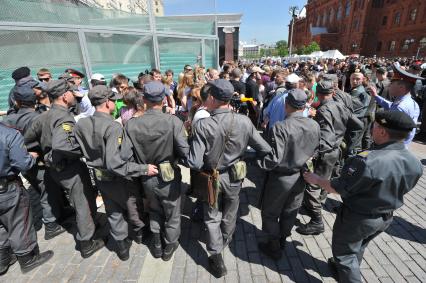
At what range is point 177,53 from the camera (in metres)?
8.74

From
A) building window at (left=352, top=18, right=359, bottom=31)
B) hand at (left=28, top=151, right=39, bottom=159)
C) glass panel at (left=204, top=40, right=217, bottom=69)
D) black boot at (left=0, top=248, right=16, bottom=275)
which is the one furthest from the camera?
building window at (left=352, top=18, right=359, bottom=31)

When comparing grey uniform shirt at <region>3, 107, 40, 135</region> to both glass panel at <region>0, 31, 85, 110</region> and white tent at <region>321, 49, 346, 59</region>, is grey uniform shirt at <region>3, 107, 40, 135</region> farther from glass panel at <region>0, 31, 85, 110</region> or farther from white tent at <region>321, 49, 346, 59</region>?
white tent at <region>321, 49, 346, 59</region>

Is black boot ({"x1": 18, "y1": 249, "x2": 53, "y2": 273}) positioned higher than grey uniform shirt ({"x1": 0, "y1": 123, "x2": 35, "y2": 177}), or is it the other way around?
grey uniform shirt ({"x1": 0, "y1": 123, "x2": 35, "y2": 177})

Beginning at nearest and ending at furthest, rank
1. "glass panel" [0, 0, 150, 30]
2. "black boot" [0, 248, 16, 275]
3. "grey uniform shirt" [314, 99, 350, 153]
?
"black boot" [0, 248, 16, 275] < "grey uniform shirt" [314, 99, 350, 153] < "glass panel" [0, 0, 150, 30]

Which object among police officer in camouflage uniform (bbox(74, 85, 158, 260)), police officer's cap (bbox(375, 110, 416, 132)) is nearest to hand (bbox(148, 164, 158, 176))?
police officer in camouflage uniform (bbox(74, 85, 158, 260))

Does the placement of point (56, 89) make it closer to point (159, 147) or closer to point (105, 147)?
point (105, 147)

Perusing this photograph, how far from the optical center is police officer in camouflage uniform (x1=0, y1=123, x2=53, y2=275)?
2.44 m

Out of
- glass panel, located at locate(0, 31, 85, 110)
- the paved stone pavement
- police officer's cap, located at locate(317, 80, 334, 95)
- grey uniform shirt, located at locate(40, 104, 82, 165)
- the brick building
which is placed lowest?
the paved stone pavement

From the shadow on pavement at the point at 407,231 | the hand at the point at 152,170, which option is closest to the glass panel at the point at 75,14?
the hand at the point at 152,170

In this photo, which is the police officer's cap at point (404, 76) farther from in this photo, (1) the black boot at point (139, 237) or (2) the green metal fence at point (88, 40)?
(2) the green metal fence at point (88, 40)

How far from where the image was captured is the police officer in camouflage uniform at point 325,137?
3.17 metres

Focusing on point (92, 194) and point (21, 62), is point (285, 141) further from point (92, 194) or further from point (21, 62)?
point (21, 62)

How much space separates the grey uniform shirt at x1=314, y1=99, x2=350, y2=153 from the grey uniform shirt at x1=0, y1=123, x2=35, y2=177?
11.8ft

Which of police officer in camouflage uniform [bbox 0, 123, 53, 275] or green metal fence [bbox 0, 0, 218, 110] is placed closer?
police officer in camouflage uniform [bbox 0, 123, 53, 275]
